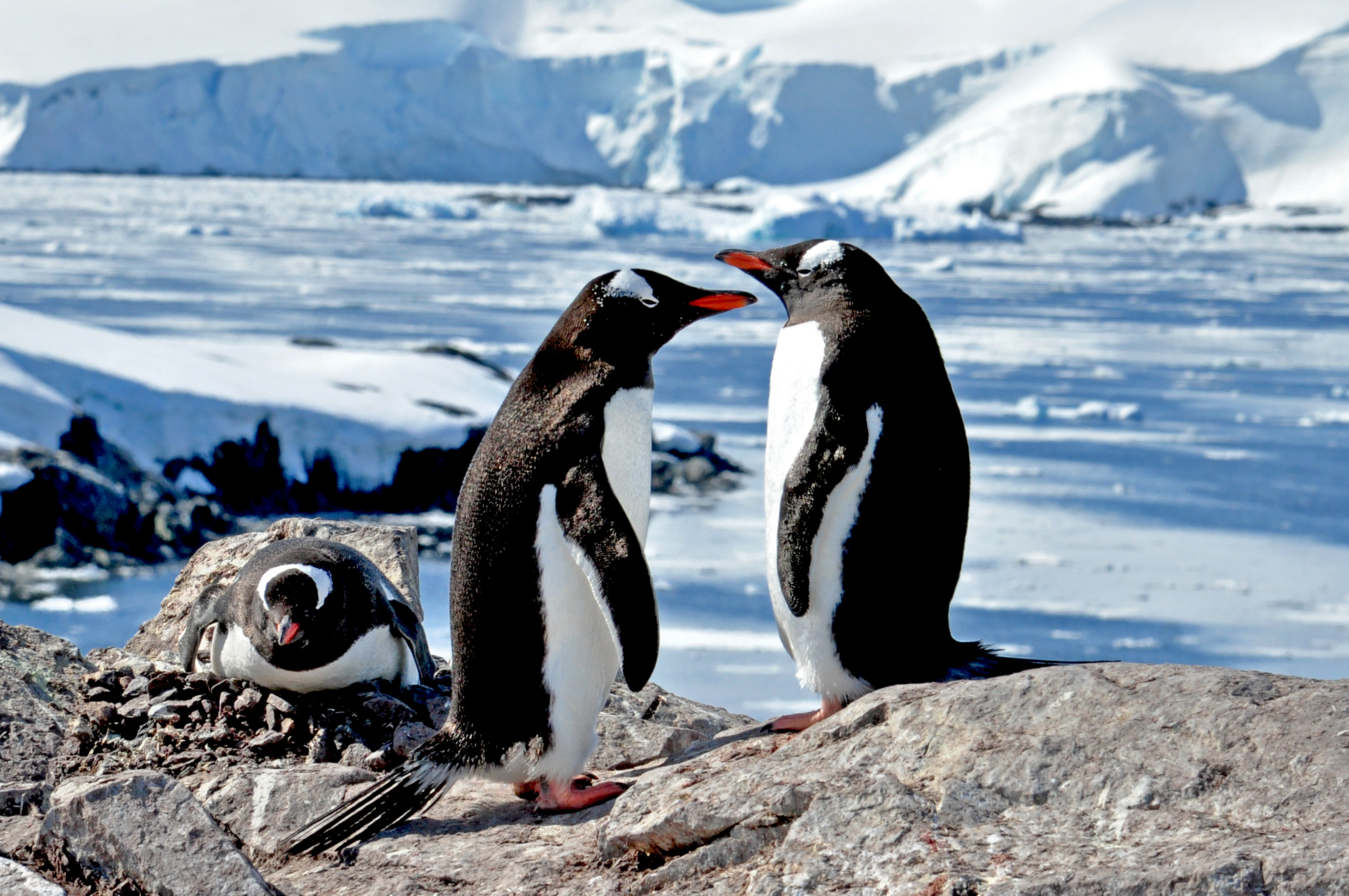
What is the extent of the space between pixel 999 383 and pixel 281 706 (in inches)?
373

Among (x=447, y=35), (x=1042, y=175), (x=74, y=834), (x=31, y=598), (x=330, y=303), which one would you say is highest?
(x=447, y=35)

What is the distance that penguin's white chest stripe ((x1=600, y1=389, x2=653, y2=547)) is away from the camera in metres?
2.27

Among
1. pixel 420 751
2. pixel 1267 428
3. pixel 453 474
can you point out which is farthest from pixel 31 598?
pixel 1267 428

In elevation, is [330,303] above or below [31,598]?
above

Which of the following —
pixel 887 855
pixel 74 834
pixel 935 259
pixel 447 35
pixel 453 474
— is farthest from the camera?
pixel 447 35

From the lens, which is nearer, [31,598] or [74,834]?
[74,834]

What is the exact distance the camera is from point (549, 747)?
2.24 meters

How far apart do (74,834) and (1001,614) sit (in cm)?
460

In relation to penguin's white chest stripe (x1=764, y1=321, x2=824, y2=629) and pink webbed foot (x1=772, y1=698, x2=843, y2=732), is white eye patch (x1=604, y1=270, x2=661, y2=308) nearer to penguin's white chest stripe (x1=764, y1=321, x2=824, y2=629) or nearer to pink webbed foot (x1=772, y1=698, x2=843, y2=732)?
penguin's white chest stripe (x1=764, y1=321, x2=824, y2=629)

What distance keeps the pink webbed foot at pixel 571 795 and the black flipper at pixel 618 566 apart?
0.61ft

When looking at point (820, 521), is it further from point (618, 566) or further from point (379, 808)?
point (379, 808)

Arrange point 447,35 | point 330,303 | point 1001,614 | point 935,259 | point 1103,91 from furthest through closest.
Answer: point 447,35
point 1103,91
point 935,259
point 330,303
point 1001,614

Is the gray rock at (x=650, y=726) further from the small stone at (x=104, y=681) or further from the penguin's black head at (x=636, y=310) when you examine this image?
the small stone at (x=104, y=681)

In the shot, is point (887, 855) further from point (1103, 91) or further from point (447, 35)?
point (447, 35)
